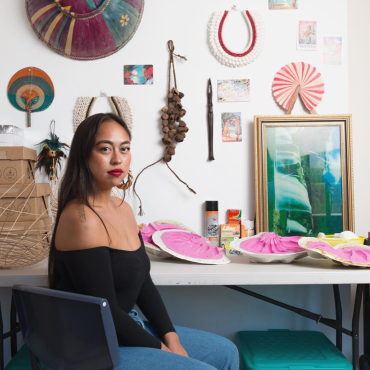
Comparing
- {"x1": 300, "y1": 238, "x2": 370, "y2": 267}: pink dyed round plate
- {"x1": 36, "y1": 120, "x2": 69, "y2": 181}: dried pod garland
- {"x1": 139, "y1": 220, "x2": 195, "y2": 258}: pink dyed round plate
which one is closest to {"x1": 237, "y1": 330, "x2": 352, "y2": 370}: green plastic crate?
{"x1": 300, "y1": 238, "x2": 370, "y2": 267}: pink dyed round plate

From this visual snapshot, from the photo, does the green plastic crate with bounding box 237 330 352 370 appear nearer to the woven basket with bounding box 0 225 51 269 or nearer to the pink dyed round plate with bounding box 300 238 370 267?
the pink dyed round plate with bounding box 300 238 370 267

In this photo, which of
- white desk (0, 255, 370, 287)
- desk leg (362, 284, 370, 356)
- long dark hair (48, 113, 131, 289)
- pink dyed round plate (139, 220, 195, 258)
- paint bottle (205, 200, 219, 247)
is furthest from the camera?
paint bottle (205, 200, 219, 247)

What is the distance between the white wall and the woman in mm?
733

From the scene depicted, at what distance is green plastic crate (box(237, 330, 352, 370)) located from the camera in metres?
1.55

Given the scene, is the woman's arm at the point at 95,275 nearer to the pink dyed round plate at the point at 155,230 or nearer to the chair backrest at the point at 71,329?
the chair backrest at the point at 71,329

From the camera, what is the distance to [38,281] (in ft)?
4.93

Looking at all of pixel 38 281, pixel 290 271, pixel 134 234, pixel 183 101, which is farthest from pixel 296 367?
pixel 183 101

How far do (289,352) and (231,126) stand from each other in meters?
1.07

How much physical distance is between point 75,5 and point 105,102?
0.47 m

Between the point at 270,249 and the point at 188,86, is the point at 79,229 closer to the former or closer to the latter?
the point at 270,249

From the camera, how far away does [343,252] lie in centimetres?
153

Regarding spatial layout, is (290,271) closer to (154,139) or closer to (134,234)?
(134,234)

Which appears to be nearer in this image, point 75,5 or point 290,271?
point 290,271

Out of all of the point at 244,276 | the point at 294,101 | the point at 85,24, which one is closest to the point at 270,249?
the point at 244,276
